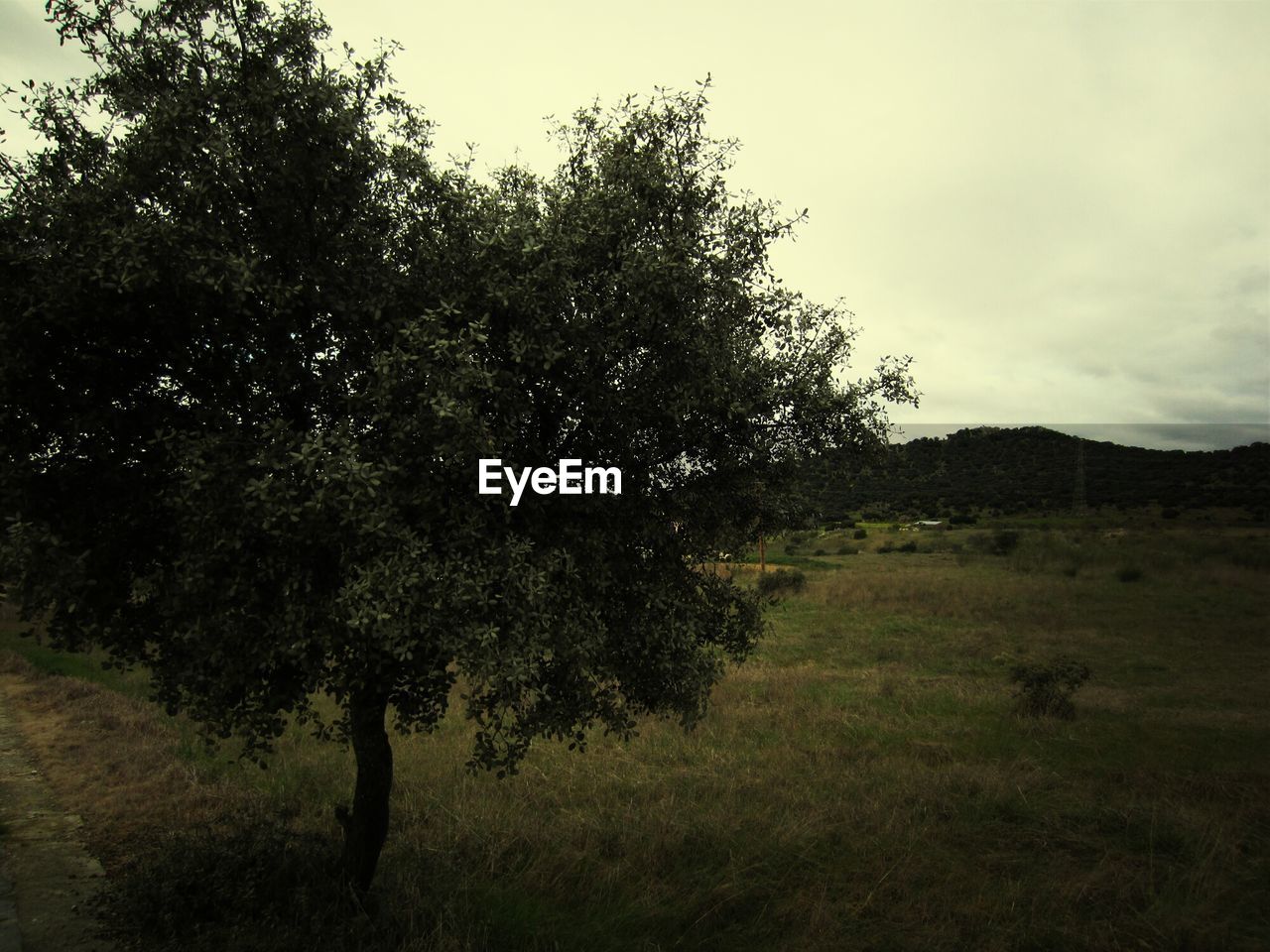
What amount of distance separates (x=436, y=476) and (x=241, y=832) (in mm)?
8505

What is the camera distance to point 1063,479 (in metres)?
75.9

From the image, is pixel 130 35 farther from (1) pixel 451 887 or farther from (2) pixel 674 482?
(1) pixel 451 887

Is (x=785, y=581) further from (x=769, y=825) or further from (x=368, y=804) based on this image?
(x=368, y=804)

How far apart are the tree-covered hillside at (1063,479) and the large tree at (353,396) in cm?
5316

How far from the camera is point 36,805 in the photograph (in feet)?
48.6

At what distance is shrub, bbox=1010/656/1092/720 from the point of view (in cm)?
2130

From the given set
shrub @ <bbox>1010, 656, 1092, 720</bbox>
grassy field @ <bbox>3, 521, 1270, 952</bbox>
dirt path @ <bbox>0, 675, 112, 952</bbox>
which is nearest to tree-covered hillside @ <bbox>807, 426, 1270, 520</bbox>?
shrub @ <bbox>1010, 656, 1092, 720</bbox>

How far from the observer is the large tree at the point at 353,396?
276 inches

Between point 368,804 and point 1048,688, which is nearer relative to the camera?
point 368,804

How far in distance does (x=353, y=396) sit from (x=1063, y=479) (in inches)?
3218

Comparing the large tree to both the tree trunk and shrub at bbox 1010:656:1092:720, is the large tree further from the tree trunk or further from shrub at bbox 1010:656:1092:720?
shrub at bbox 1010:656:1092:720

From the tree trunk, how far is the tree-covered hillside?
53.2 metres

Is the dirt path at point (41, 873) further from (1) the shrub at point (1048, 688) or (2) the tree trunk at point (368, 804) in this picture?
(1) the shrub at point (1048, 688)

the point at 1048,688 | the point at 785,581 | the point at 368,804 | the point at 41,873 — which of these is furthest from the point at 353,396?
the point at 785,581
